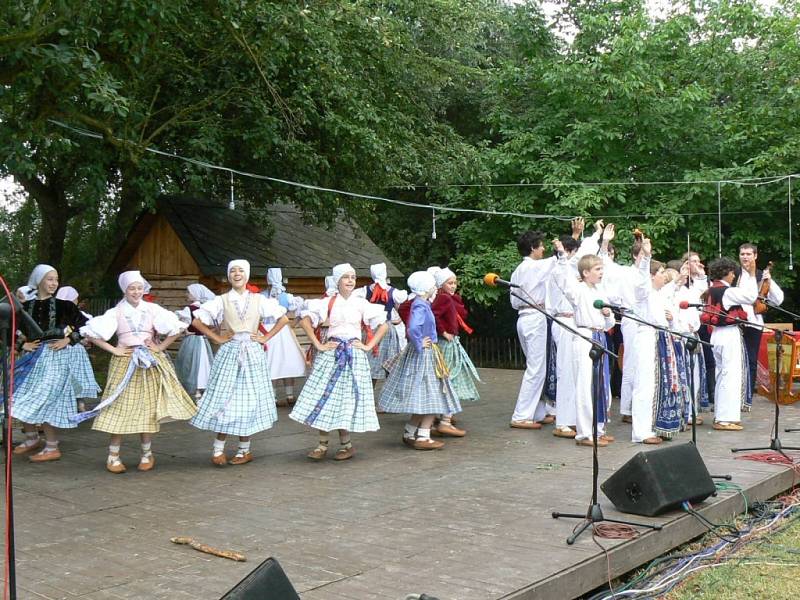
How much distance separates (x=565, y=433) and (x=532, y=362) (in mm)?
908

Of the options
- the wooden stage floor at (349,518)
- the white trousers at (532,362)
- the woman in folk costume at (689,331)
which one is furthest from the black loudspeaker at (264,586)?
the woman in folk costume at (689,331)

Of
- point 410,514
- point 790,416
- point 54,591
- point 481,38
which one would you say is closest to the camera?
point 54,591

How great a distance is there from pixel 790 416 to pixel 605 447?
3385 mm

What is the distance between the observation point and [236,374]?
7.54 m

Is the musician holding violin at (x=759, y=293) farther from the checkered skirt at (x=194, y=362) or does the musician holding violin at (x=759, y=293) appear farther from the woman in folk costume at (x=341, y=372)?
the checkered skirt at (x=194, y=362)

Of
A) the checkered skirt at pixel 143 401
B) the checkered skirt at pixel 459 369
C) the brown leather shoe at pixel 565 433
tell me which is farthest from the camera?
the checkered skirt at pixel 459 369

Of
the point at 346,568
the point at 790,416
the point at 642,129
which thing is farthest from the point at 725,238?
the point at 346,568

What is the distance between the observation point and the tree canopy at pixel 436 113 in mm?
9391

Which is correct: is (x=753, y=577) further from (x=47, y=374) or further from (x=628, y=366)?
(x=47, y=374)

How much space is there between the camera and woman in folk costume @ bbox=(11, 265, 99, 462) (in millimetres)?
7791

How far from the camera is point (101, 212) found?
23.2 meters

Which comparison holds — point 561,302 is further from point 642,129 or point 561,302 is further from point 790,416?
point 642,129

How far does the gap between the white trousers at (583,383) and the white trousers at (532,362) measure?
109 cm

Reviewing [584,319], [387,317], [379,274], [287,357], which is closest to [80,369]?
[287,357]
